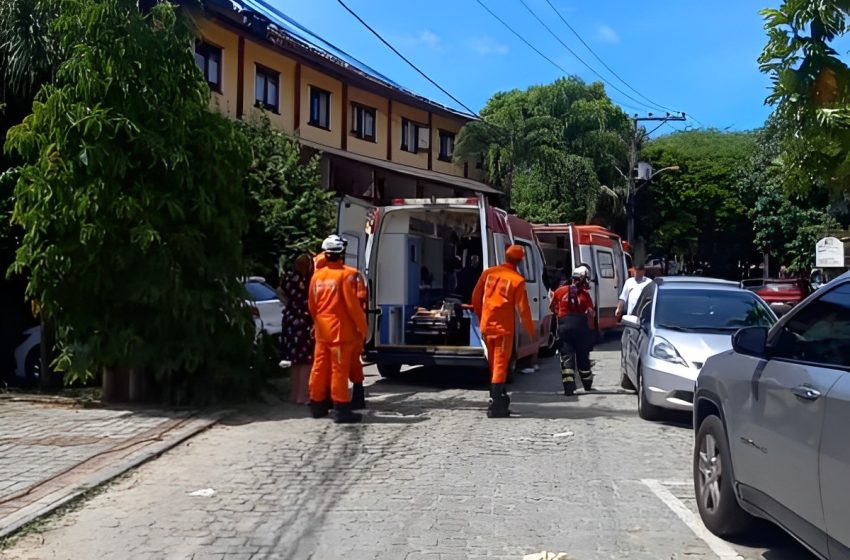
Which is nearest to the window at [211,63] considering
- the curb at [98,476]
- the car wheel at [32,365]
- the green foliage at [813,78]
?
the car wheel at [32,365]

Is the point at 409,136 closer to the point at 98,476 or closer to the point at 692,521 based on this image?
the point at 98,476

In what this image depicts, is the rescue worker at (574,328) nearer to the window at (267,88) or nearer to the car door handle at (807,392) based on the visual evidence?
the car door handle at (807,392)

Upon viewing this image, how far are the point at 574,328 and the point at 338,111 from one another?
62.3 feet

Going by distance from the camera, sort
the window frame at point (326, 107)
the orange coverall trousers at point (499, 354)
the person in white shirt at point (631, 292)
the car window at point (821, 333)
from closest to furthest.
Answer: the car window at point (821, 333), the orange coverall trousers at point (499, 354), the person in white shirt at point (631, 292), the window frame at point (326, 107)

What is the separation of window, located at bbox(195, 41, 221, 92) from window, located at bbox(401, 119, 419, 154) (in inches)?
428

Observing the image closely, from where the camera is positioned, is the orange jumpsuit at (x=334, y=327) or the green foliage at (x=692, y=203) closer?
the orange jumpsuit at (x=334, y=327)

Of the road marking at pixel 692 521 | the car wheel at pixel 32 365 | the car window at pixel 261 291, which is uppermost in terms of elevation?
the car window at pixel 261 291

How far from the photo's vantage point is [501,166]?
112 feet

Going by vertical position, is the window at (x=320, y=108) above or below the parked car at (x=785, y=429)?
above

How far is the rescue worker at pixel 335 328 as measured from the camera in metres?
9.28

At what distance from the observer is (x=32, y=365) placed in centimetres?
1216

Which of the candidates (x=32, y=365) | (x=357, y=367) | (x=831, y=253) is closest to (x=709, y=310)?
(x=357, y=367)

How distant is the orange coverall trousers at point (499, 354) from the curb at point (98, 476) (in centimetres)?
298

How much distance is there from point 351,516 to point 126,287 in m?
4.60
